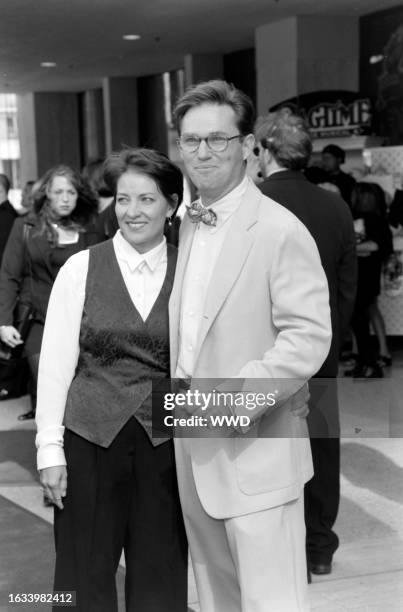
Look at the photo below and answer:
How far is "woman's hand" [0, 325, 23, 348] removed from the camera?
484 centimetres

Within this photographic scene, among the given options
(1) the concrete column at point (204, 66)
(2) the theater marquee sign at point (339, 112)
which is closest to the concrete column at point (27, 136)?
(1) the concrete column at point (204, 66)

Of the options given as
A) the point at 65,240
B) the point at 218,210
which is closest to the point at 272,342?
the point at 218,210

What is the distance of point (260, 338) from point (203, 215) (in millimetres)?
341

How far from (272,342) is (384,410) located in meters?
0.96

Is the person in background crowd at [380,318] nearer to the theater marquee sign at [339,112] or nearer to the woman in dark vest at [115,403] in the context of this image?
the theater marquee sign at [339,112]

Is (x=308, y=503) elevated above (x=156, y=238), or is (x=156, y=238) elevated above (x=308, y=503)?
(x=156, y=238)

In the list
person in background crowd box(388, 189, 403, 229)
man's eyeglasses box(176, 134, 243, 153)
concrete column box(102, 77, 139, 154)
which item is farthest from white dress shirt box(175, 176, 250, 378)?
concrete column box(102, 77, 139, 154)

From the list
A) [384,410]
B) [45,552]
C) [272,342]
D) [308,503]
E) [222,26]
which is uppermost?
[222,26]

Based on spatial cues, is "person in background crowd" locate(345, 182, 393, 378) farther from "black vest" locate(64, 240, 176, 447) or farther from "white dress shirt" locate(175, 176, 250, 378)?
"white dress shirt" locate(175, 176, 250, 378)

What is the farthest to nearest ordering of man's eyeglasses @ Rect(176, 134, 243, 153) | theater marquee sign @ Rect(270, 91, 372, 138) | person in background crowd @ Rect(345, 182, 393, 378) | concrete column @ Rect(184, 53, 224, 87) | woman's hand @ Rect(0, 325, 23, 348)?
concrete column @ Rect(184, 53, 224, 87)
theater marquee sign @ Rect(270, 91, 372, 138)
person in background crowd @ Rect(345, 182, 393, 378)
woman's hand @ Rect(0, 325, 23, 348)
man's eyeglasses @ Rect(176, 134, 243, 153)

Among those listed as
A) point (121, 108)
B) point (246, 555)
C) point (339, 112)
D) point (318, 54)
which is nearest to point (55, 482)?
point (246, 555)

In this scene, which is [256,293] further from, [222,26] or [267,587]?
[222,26]

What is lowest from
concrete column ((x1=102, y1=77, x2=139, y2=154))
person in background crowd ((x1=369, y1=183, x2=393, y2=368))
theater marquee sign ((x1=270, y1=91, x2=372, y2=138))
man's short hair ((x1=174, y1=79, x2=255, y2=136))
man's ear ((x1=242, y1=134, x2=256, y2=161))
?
person in background crowd ((x1=369, y1=183, x2=393, y2=368))

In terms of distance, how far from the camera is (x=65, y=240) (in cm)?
469
